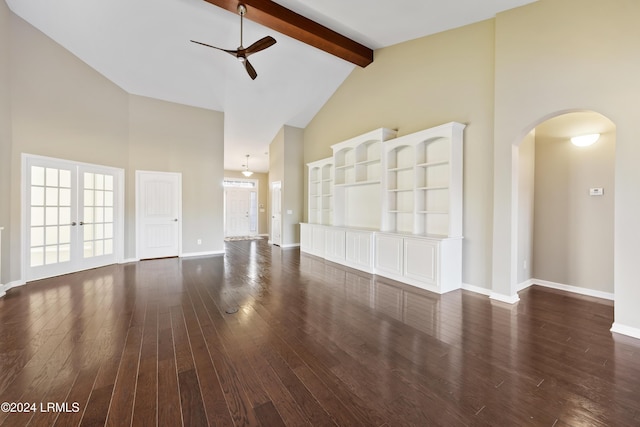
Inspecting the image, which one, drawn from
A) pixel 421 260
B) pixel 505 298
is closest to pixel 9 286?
pixel 421 260

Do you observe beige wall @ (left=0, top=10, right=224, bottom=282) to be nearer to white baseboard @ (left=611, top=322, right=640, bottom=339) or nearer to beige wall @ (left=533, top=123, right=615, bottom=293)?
beige wall @ (left=533, top=123, right=615, bottom=293)

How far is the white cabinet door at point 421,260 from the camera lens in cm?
A: 390

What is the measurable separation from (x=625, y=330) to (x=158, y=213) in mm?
7818

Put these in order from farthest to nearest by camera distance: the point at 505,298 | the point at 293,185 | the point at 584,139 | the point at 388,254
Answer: the point at 293,185, the point at 388,254, the point at 584,139, the point at 505,298

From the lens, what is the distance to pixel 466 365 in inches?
83.0

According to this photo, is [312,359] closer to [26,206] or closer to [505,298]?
[505,298]

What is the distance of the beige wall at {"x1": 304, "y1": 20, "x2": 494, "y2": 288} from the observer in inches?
151

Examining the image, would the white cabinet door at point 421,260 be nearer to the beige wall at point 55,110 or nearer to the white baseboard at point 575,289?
the white baseboard at point 575,289

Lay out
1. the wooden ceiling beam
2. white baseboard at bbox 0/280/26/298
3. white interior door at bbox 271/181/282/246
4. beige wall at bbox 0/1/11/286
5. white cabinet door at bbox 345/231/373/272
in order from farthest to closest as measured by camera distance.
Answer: white interior door at bbox 271/181/282/246 < white cabinet door at bbox 345/231/373/272 < the wooden ceiling beam < beige wall at bbox 0/1/11/286 < white baseboard at bbox 0/280/26/298

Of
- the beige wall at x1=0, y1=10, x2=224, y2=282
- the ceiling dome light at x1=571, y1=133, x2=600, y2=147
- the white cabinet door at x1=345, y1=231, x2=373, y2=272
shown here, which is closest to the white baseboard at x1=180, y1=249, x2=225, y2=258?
the beige wall at x1=0, y1=10, x2=224, y2=282

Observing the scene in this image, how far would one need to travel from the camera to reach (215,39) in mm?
4691

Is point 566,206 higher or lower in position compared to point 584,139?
lower

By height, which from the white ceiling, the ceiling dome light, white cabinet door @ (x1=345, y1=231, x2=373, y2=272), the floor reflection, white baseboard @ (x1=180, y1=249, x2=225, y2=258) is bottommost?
the floor reflection

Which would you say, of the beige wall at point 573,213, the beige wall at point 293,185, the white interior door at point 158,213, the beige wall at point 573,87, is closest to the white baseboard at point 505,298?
the beige wall at point 573,87
